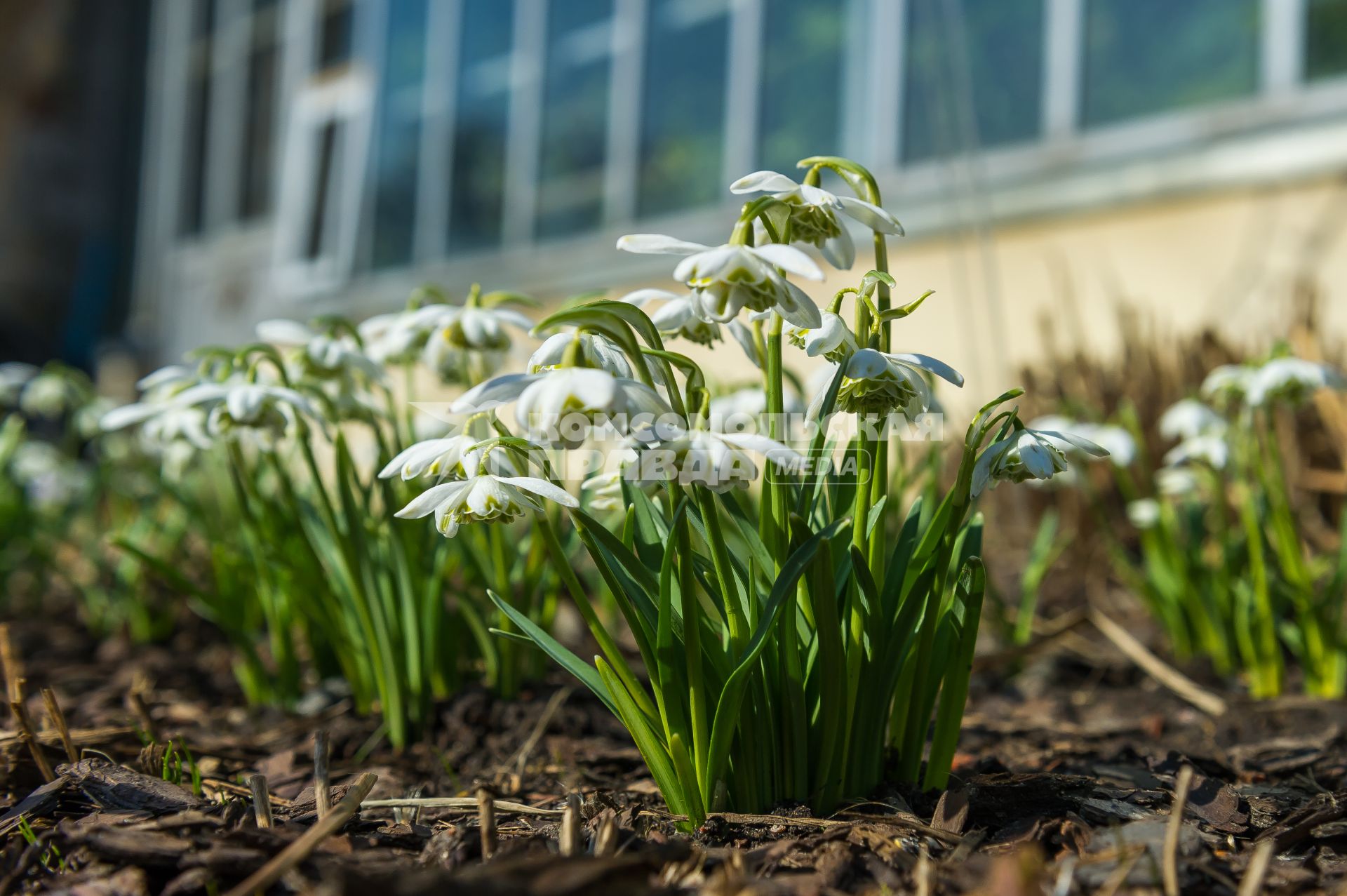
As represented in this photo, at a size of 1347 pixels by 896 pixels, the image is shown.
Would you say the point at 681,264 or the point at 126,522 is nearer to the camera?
the point at 681,264

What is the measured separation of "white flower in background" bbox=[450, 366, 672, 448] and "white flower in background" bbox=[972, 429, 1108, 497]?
363 millimetres

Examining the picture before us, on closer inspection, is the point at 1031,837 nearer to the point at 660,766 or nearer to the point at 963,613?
the point at 963,613

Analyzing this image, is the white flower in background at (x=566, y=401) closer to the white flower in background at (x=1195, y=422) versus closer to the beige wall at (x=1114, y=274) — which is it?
the white flower in background at (x=1195, y=422)

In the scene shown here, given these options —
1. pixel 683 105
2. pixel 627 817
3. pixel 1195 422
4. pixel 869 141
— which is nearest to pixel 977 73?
pixel 869 141

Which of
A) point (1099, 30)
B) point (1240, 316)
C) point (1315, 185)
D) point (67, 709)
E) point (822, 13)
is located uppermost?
point (822, 13)

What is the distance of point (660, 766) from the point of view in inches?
44.8

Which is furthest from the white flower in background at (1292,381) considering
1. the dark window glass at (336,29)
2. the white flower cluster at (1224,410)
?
the dark window glass at (336,29)

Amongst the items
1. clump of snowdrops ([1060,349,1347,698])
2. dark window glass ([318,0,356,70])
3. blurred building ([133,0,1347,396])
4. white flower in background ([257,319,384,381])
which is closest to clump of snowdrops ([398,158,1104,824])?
white flower in background ([257,319,384,381])

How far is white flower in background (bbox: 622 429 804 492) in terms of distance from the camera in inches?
34.2

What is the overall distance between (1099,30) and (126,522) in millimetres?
3921

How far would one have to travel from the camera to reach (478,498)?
981 millimetres

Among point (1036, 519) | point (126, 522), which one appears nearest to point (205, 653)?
point (126, 522)

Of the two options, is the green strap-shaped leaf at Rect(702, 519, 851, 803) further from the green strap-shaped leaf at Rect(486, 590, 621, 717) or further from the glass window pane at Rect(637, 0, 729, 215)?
the glass window pane at Rect(637, 0, 729, 215)

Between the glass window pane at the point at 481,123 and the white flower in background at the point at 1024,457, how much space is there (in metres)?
5.14
